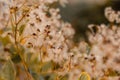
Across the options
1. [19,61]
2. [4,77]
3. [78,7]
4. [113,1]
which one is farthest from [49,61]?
[78,7]

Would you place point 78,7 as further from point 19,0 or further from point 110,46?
point 19,0

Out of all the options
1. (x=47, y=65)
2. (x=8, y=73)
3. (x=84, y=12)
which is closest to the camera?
(x=8, y=73)

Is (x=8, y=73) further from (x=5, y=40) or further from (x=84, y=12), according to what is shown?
(x=84, y=12)

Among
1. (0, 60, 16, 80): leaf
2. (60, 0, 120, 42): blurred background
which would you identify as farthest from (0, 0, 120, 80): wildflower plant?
(60, 0, 120, 42): blurred background

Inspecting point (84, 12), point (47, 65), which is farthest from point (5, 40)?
point (84, 12)

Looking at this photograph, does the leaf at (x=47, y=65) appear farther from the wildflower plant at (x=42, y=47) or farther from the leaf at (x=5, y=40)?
the leaf at (x=5, y=40)

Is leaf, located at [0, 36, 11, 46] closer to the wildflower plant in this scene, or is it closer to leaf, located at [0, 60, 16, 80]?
the wildflower plant
